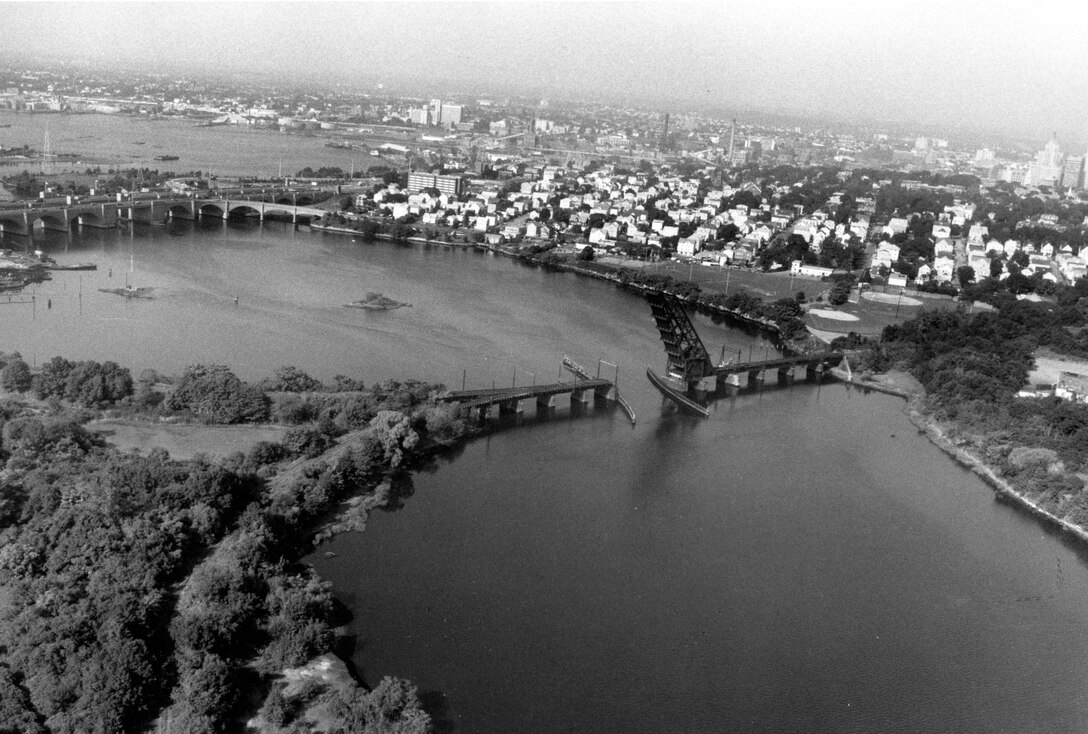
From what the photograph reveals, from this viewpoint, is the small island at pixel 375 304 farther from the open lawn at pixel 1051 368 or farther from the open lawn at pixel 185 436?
the open lawn at pixel 1051 368

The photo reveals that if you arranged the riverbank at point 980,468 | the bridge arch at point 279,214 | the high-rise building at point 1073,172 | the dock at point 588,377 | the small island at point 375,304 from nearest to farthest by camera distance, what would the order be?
the riverbank at point 980,468
the dock at point 588,377
the small island at point 375,304
the bridge arch at point 279,214
the high-rise building at point 1073,172

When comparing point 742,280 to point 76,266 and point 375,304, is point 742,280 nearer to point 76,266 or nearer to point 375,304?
point 375,304

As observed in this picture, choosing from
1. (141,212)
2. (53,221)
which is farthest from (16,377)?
(141,212)

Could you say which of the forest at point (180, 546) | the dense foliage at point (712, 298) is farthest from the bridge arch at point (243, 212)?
the forest at point (180, 546)

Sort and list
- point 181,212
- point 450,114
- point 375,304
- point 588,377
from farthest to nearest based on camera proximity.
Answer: point 450,114 → point 181,212 → point 375,304 → point 588,377

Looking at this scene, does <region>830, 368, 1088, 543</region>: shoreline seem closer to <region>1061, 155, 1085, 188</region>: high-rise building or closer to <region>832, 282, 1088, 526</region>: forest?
<region>832, 282, 1088, 526</region>: forest

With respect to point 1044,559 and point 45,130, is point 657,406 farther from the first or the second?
point 45,130
